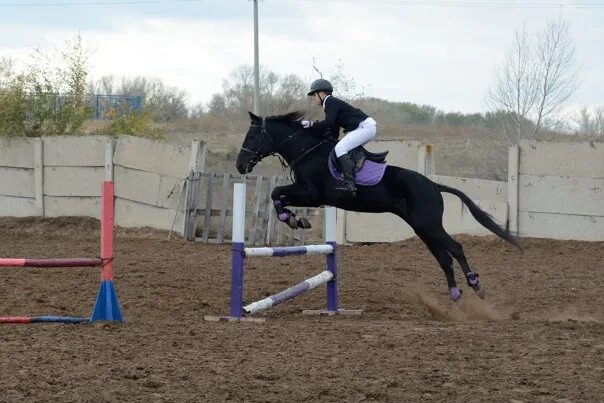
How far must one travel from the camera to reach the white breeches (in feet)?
33.4

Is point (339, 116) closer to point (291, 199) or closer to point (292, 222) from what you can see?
point (291, 199)

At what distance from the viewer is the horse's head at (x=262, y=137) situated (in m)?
10.6

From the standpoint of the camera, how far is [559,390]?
579cm

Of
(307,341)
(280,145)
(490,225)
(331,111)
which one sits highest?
(331,111)

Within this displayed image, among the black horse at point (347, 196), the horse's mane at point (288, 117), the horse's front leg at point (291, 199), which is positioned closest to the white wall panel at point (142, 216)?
the horse's mane at point (288, 117)

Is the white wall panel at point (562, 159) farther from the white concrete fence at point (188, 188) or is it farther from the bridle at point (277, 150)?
the bridle at point (277, 150)

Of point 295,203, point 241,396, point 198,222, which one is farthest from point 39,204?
point 241,396

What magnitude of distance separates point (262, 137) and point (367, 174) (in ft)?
4.12

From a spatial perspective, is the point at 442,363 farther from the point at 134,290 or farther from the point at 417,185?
the point at 134,290

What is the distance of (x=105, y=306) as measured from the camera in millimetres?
8383

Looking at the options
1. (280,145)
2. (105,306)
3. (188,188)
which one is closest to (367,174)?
(280,145)

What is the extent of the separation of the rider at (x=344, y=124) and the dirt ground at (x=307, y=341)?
1472 mm

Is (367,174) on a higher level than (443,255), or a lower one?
higher

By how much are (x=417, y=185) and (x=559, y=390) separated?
467 cm
